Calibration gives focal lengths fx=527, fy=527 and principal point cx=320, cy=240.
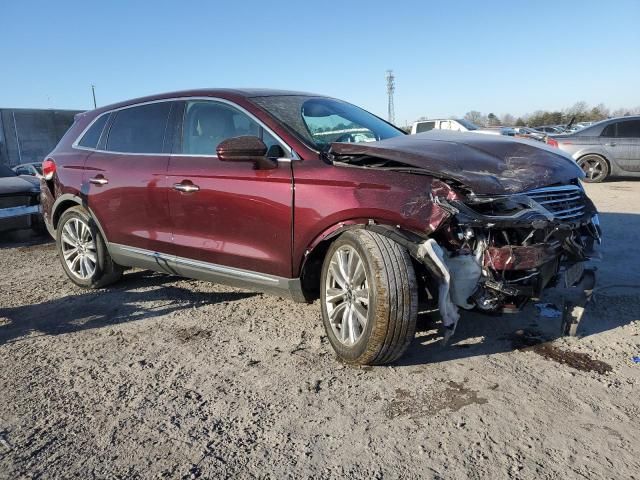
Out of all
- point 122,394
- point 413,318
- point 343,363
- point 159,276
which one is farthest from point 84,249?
point 413,318

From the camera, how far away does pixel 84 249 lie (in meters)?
5.19

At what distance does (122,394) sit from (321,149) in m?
1.99

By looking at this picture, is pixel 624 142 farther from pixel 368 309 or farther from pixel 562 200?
pixel 368 309

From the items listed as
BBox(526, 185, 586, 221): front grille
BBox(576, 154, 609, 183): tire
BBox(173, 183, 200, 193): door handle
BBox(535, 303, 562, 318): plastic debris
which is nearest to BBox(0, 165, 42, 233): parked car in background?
BBox(173, 183, 200, 193): door handle

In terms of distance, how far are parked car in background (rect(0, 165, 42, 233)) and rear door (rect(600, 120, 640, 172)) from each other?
11378 millimetres

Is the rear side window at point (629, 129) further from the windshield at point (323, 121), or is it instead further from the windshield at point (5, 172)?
the windshield at point (5, 172)

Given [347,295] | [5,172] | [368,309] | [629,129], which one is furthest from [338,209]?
[629,129]

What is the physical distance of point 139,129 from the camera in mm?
4746

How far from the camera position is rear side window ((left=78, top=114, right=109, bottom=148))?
518cm

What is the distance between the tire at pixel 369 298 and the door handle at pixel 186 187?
1.27 m

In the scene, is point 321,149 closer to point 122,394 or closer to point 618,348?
point 122,394

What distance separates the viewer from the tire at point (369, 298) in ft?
9.74

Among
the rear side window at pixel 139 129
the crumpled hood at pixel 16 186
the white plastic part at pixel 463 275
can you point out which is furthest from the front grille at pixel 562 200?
the crumpled hood at pixel 16 186

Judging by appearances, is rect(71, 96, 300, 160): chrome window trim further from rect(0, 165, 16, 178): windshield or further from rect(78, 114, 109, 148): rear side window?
rect(0, 165, 16, 178): windshield
